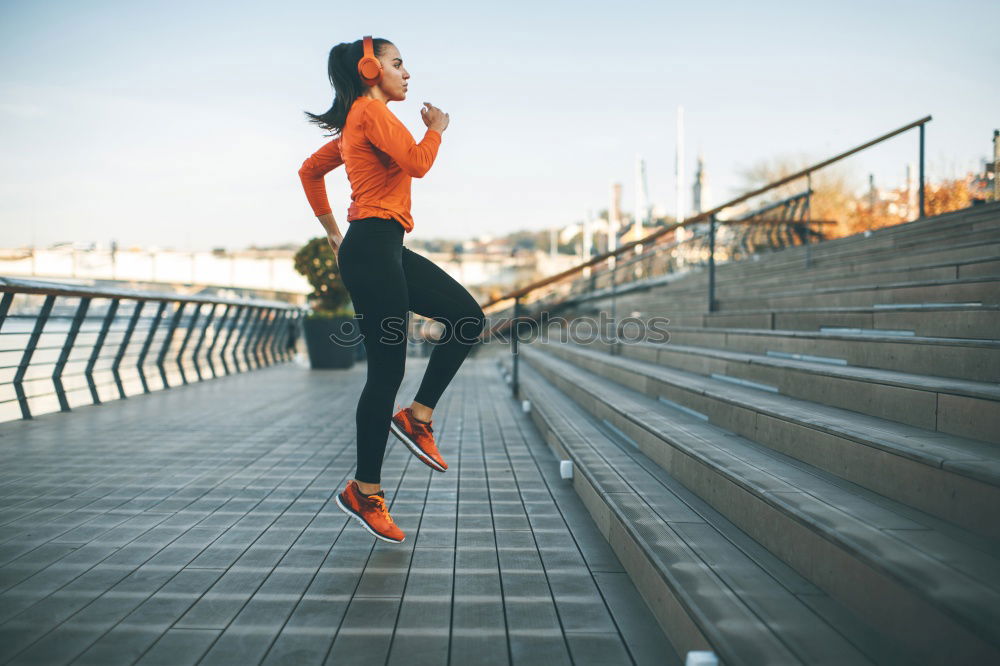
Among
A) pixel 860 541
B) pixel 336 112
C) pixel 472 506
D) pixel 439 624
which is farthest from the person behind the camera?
pixel 472 506

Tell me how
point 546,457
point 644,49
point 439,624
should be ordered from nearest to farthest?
point 439,624
point 546,457
point 644,49

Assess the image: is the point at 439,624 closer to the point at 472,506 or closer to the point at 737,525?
the point at 737,525

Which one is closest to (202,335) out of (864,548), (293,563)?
(293,563)

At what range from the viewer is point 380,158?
2.35 metres

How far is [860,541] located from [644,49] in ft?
42.1

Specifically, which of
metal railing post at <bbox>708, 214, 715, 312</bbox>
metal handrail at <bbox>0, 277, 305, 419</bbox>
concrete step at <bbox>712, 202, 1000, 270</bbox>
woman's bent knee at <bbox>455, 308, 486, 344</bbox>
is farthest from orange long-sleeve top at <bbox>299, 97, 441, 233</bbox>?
metal railing post at <bbox>708, 214, 715, 312</bbox>

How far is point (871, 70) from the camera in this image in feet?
57.2

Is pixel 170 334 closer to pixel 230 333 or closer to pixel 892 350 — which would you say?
pixel 230 333

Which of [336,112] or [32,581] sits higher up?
[336,112]

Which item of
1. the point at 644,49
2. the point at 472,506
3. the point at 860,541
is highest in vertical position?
the point at 644,49

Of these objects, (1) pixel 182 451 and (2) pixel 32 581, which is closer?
(2) pixel 32 581

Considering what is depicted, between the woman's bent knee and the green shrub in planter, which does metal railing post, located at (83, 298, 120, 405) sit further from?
the woman's bent knee

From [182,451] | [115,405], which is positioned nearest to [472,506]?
[182,451]

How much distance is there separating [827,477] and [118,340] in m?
9.67
